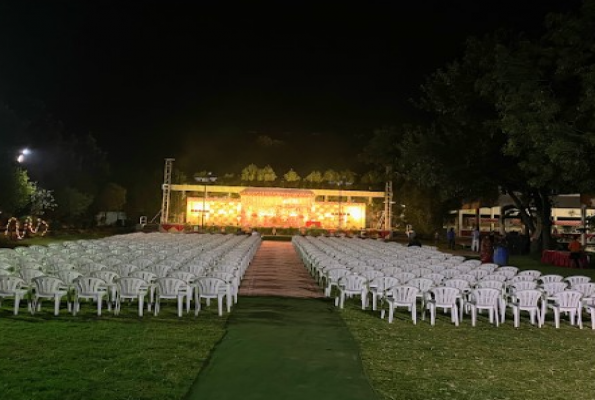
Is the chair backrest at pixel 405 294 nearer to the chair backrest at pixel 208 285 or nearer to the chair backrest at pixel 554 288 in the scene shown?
the chair backrest at pixel 554 288

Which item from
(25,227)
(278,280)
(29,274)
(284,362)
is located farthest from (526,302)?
(25,227)

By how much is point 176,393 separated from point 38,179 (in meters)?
34.8

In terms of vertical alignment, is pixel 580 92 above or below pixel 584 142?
above

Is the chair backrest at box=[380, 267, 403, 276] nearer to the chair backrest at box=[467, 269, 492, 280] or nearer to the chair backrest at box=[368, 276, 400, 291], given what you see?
the chair backrest at box=[368, 276, 400, 291]

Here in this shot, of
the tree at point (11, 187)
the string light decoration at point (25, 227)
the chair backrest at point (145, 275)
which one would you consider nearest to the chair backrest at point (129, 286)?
the chair backrest at point (145, 275)

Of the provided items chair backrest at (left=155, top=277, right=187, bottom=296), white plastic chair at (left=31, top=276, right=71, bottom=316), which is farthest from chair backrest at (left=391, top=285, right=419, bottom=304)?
white plastic chair at (left=31, top=276, right=71, bottom=316)

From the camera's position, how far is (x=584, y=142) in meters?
14.9

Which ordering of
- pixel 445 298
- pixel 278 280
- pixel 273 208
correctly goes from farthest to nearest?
pixel 273 208
pixel 278 280
pixel 445 298

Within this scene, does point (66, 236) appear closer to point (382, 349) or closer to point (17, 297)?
point (17, 297)

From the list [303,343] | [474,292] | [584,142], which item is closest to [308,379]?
[303,343]

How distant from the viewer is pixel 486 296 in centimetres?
936

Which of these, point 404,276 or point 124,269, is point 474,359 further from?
point 124,269

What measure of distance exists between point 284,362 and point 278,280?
8.49m

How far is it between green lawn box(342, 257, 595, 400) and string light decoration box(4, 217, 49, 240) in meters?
24.0
